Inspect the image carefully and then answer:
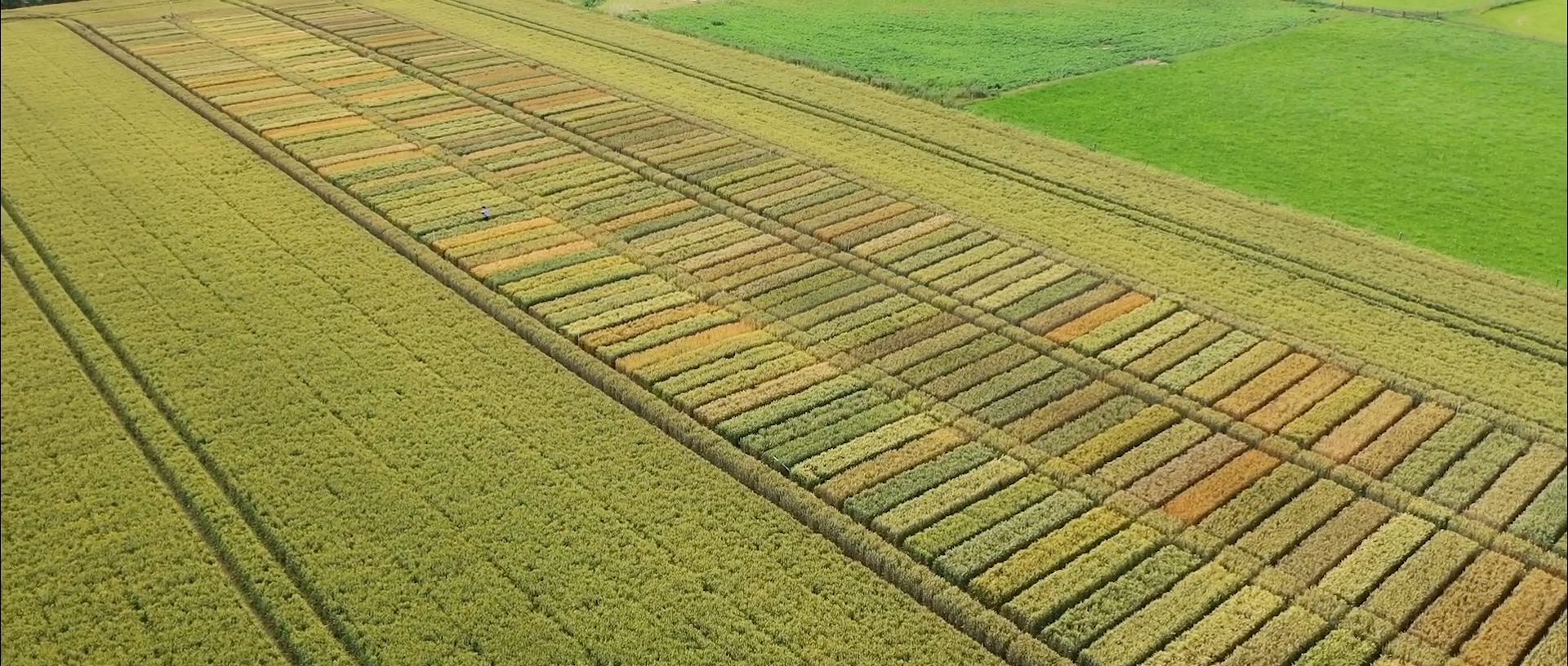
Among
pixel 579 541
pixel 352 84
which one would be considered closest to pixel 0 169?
pixel 352 84

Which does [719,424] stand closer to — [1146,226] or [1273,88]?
[1146,226]

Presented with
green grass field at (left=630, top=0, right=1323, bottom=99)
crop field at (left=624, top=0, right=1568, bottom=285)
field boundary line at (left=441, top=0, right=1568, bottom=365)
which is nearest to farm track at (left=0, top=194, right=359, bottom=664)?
field boundary line at (left=441, top=0, right=1568, bottom=365)

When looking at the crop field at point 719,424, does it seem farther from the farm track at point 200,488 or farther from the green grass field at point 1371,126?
the green grass field at point 1371,126

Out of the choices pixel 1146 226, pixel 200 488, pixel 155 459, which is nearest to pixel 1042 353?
pixel 1146 226

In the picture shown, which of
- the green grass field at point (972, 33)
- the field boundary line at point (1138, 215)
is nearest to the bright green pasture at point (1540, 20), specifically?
the field boundary line at point (1138, 215)

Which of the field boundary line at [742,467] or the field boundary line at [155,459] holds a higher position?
the field boundary line at [742,467]

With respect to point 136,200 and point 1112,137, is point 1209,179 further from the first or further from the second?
point 136,200

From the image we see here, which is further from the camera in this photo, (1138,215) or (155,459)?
(1138,215)
